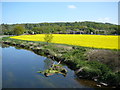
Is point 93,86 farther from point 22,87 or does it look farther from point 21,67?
point 21,67

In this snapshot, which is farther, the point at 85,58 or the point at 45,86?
the point at 85,58

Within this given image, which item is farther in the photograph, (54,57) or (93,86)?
(54,57)

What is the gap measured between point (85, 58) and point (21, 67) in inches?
282

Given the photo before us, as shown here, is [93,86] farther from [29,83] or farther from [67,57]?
[67,57]

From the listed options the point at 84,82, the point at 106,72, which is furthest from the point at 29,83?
the point at 106,72

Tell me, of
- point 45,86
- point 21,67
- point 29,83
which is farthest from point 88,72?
point 21,67

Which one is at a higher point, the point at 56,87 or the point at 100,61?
the point at 100,61

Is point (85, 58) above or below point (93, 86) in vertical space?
above

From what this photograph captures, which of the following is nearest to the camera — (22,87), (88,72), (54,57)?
(22,87)

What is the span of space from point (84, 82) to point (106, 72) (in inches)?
76.7

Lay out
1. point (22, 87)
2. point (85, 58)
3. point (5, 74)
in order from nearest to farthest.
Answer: point (22, 87) < point (5, 74) < point (85, 58)

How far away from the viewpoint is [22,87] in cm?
1059

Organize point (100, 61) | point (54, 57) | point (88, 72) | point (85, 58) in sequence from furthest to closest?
point (54, 57)
point (85, 58)
point (100, 61)
point (88, 72)

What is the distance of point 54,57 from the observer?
19.7 metres
